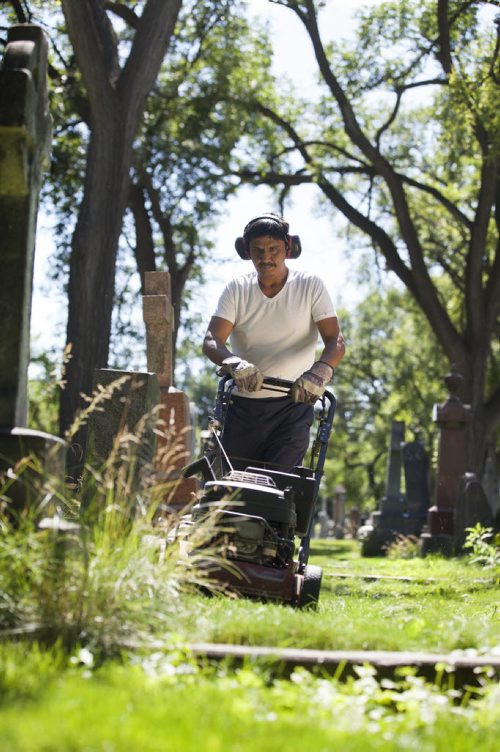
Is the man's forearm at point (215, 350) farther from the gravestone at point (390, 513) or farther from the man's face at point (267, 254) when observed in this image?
the gravestone at point (390, 513)

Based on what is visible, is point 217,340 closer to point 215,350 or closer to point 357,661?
point 215,350

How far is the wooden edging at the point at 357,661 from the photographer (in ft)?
13.2

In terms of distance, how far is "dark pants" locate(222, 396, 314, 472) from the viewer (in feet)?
21.5

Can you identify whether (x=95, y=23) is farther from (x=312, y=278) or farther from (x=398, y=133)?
(x=398, y=133)

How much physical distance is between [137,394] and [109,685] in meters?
2.65

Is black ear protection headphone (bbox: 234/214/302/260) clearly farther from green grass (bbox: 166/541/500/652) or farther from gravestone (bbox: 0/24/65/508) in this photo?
green grass (bbox: 166/541/500/652)

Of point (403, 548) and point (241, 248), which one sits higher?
point (241, 248)

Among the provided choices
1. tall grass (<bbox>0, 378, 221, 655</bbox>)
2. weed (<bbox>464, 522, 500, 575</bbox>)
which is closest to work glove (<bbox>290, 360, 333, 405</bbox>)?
tall grass (<bbox>0, 378, 221, 655</bbox>)

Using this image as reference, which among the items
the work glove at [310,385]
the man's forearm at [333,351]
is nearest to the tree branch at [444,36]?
the man's forearm at [333,351]

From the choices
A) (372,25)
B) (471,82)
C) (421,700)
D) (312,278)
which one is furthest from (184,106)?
(421,700)

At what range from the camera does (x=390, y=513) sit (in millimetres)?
23875

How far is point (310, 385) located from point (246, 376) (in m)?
0.33

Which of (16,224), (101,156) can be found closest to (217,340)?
(16,224)

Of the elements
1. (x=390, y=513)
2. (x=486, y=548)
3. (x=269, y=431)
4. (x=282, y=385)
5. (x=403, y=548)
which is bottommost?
(x=403, y=548)
